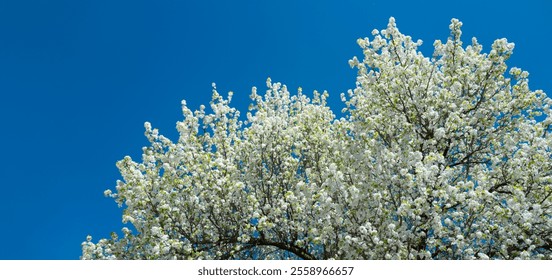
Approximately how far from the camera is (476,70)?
50.4 ft

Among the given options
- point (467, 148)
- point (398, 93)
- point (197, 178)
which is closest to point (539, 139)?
point (467, 148)

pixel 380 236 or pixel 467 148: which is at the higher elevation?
pixel 467 148

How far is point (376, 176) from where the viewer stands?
1344 cm

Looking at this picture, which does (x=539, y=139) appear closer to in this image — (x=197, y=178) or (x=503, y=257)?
(x=503, y=257)

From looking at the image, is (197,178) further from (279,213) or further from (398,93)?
(398,93)

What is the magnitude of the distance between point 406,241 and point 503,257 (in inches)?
97.5

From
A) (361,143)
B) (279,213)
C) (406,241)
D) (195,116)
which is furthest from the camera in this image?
(195,116)

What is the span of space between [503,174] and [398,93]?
11.9ft

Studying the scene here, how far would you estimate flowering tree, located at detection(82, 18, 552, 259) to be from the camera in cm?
1188

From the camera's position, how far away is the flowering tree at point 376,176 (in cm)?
1188
